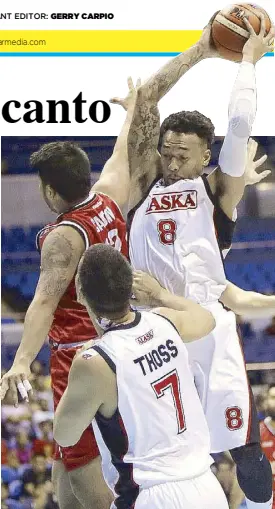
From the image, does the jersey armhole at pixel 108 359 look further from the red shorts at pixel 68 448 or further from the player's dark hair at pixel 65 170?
the player's dark hair at pixel 65 170

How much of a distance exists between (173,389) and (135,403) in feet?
0.55

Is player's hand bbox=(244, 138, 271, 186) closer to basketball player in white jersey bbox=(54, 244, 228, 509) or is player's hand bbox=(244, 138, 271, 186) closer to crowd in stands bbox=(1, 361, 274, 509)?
basketball player in white jersey bbox=(54, 244, 228, 509)

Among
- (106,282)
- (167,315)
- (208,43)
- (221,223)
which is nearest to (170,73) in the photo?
(208,43)

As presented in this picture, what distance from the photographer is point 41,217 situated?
18.8 feet

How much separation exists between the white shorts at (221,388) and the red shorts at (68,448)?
64 centimetres

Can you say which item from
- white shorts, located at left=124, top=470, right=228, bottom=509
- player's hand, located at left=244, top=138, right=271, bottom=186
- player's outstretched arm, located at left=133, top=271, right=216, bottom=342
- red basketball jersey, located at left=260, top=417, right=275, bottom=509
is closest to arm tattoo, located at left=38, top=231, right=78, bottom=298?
player's outstretched arm, located at left=133, top=271, right=216, bottom=342

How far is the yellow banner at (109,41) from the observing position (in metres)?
5.22

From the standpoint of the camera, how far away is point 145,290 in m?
4.26

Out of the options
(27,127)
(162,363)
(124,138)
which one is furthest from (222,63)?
(162,363)

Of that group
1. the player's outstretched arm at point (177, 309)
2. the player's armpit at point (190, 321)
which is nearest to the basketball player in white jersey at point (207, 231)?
the player's outstretched arm at point (177, 309)

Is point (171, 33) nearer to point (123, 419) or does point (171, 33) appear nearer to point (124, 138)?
point (124, 138)

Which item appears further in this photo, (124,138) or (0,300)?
(0,300)

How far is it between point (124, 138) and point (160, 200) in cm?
53

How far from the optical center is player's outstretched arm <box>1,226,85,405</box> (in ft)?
13.7
